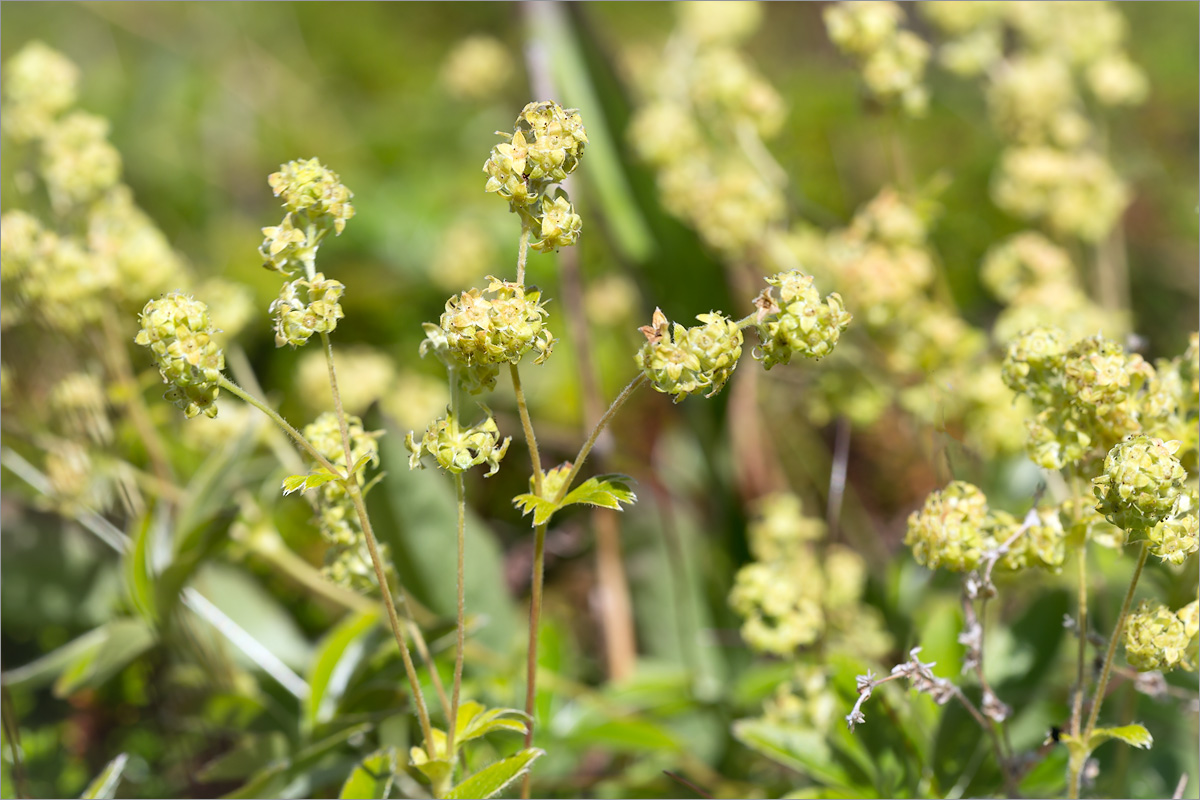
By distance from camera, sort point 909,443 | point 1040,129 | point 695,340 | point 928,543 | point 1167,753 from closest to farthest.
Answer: point 695,340, point 928,543, point 1167,753, point 1040,129, point 909,443

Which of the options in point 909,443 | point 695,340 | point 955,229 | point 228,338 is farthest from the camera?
point 955,229

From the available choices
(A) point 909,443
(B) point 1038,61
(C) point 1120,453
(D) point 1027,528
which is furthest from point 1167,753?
(B) point 1038,61

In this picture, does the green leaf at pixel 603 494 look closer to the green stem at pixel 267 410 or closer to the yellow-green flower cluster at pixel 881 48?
the green stem at pixel 267 410

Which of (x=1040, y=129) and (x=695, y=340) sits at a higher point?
(x=1040, y=129)

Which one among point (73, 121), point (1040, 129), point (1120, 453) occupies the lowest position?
point (1120, 453)

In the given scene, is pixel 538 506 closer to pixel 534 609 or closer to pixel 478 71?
pixel 534 609

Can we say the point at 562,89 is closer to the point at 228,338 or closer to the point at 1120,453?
the point at 228,338
